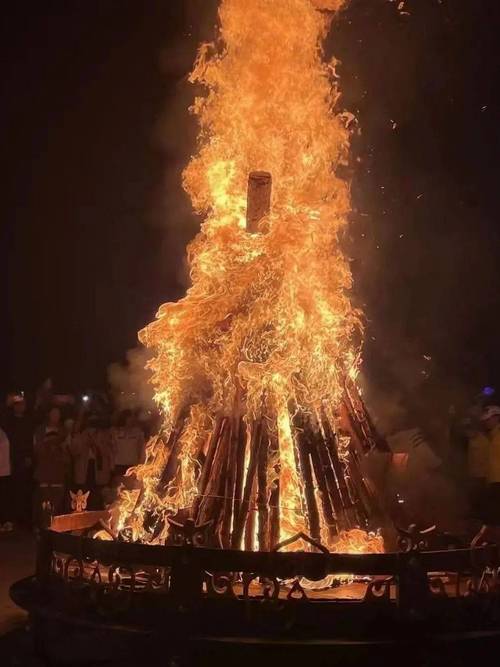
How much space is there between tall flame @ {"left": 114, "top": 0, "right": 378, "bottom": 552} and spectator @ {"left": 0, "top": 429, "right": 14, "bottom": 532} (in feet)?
14.6

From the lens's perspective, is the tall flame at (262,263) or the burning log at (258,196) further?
the burning log at (258,196)

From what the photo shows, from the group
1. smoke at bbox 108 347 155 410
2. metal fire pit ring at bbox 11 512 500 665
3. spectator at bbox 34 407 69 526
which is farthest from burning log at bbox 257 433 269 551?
smoke at bbox 108 347 155 410

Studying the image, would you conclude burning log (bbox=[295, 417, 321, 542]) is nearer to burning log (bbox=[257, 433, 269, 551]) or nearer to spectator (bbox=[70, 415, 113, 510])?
burning log (bbox=[257, 433, 269, 551])

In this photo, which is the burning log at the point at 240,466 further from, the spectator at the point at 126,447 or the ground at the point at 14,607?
the spectator at the point at 126,447

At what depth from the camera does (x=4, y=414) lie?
42.1 ft

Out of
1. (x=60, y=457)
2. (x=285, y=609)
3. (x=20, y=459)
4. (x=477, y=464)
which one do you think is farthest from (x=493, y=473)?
(x=20, y=459)

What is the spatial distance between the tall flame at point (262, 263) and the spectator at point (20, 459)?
Answer: 5418 millimetres

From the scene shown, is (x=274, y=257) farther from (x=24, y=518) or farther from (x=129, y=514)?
(x=24, y=518)

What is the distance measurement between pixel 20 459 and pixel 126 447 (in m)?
1.75

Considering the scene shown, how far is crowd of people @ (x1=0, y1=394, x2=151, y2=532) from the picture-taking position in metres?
11.4

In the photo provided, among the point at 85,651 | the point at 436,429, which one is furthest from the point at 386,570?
the point at 436,429

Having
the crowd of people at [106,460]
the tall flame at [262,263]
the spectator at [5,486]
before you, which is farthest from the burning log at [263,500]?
the spectator at [5,486]

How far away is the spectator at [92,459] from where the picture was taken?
12041mm

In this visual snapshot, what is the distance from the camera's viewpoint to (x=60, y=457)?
11430 mm
